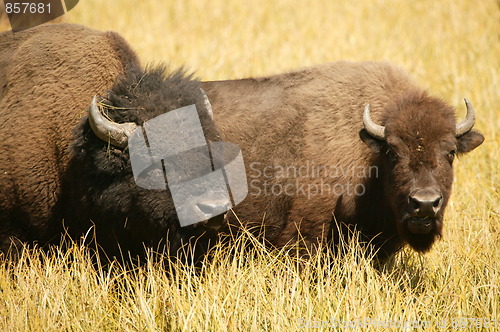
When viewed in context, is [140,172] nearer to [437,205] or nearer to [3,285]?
[3,285]

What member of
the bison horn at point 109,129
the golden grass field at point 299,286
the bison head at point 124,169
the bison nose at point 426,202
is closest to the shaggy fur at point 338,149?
the bison nose at point 426,202

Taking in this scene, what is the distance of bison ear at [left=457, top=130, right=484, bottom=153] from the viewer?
4957 millimetres

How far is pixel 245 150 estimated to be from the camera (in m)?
5.69

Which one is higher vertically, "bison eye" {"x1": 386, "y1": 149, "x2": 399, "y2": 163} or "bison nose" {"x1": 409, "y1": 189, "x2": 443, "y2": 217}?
"bison eye" {"x1": 386, "y1": 149, "x2": 399, "y2": 163}

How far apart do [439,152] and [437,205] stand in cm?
47

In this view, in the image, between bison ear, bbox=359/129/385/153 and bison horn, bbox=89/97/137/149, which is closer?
bison horn, bbox=89/97/137/149

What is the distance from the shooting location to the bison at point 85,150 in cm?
468

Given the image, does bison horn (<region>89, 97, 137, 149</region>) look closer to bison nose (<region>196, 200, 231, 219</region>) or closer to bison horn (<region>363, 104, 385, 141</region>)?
bison nose (<region>196, 200, 231, 219</region>)

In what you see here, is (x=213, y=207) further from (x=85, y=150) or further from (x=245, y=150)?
(x=245, y=150)

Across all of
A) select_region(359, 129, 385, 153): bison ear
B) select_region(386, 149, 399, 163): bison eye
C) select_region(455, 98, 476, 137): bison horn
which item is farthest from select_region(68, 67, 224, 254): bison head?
select_region(455, 98, 476, 137): bison horn

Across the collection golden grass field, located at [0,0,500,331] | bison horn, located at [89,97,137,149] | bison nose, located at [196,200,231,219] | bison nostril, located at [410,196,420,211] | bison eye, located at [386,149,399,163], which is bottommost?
golden grass field, located at [0,0,500,331]

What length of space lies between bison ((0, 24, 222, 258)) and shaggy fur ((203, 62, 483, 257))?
2.91 feet

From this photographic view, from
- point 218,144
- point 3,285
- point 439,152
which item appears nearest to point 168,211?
point 218,144

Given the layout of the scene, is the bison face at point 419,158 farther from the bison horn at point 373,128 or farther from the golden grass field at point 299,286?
the golden grass field at point 299,286
